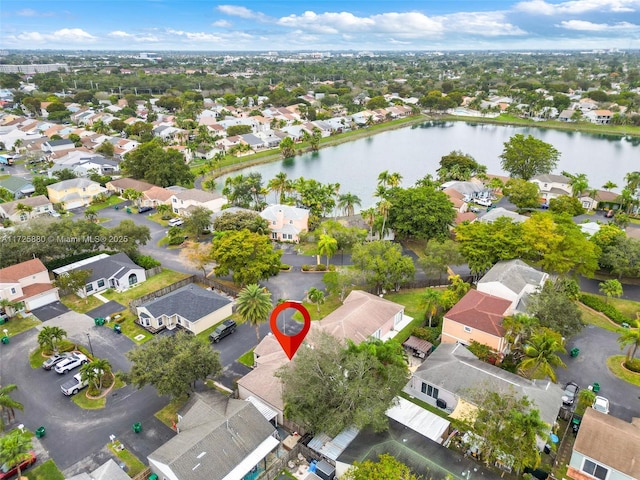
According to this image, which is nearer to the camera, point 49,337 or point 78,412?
point 78,412

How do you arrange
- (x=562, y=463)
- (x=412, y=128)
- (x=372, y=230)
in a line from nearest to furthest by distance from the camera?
(x=562, y=463) → (x=372, y=230) → (x=412, y=128)

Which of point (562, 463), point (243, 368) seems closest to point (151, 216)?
point (243, 368)

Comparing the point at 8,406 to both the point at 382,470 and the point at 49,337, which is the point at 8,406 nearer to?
the point at 49,337

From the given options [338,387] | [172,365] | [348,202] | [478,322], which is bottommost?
[478,322]

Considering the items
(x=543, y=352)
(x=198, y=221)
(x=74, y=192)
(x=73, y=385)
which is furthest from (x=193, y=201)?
(x=543, y=352)

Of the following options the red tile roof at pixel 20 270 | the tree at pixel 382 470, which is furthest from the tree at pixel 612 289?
the red tile roof at pixel 20 270

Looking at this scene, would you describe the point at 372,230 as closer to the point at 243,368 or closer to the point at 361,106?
the point at 243,368

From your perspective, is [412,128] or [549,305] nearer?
[549,305]
